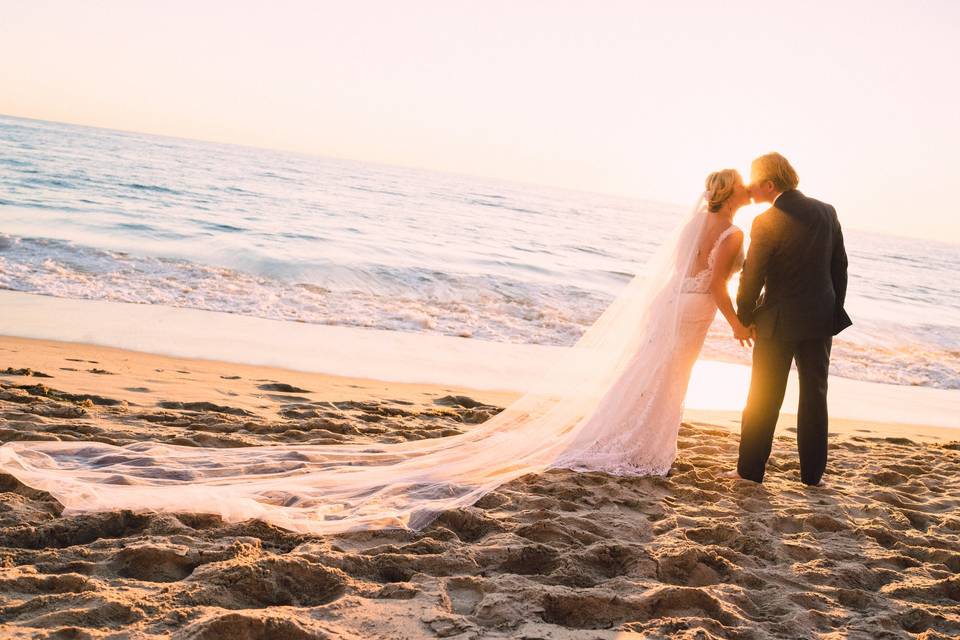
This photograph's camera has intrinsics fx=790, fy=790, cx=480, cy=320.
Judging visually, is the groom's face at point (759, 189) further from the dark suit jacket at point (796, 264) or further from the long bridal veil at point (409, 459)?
the long bridal veil at point (409, 459)

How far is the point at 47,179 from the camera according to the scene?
24.1m

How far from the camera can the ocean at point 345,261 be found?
39.5 feet

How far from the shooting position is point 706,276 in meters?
5.16

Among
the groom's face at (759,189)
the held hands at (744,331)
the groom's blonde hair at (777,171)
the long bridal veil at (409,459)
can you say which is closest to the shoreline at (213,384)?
the long bridal veil at (409,459)

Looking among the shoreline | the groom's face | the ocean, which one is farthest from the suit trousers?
the ocean

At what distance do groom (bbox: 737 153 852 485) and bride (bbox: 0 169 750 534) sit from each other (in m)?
0.17

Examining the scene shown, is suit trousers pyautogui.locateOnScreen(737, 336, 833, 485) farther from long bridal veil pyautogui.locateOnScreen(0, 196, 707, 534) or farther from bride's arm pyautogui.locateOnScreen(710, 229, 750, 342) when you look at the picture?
long bridal veil pyautogui.locateOnScreen(0, 196, 707, 534)

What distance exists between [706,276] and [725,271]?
123 mm

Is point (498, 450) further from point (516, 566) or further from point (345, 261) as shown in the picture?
point (345, 261)

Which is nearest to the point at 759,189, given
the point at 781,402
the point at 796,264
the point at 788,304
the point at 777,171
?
the point at 777,171

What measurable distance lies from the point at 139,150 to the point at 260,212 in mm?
21149

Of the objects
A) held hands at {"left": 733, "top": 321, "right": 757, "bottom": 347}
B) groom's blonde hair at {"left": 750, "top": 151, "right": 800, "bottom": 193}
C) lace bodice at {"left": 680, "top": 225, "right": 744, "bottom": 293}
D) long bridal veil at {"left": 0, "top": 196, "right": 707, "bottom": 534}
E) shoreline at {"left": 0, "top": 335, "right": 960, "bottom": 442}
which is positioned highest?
groom's blonde hair at {"left": 750, "top": 151, "right": 800, "bottom": 193}

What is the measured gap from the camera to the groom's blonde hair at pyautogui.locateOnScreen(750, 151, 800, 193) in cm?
491

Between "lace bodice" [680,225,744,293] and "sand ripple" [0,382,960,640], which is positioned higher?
"lace bodice" [680,225,744,293]
